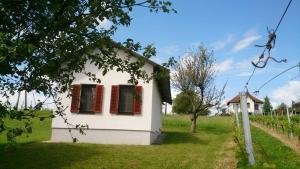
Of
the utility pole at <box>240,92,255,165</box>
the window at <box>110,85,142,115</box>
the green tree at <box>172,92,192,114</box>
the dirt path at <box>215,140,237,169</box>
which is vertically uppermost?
the green tree at <box>172,92,192,114</box>

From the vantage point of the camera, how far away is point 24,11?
6.46m

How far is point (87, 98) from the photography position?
19141mm

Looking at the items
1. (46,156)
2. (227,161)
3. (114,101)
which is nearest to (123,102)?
(114,101)

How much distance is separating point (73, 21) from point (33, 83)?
55.3 inches

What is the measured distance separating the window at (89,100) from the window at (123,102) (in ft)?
2.24

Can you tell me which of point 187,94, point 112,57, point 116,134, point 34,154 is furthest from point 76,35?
point 187,94

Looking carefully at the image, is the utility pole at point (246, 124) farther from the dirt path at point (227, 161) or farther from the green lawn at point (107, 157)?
the green lawn at point (107, 157)

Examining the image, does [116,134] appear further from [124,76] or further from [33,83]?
[33,83]

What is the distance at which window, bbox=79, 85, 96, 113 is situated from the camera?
19016 millimetres

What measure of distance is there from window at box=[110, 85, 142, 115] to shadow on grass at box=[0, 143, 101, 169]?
297 centimetres

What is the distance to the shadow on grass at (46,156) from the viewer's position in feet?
39.9

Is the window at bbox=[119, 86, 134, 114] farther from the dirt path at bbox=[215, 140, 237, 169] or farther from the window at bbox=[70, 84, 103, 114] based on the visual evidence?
A: the dirt path at bbox=[215, 140, 237, 169]

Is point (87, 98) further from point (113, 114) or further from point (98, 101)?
point (113, 114)

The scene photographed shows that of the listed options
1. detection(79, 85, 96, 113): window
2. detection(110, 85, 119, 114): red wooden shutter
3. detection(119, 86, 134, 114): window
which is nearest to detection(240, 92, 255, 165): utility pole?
detection(119, 86, 134, 114): window
